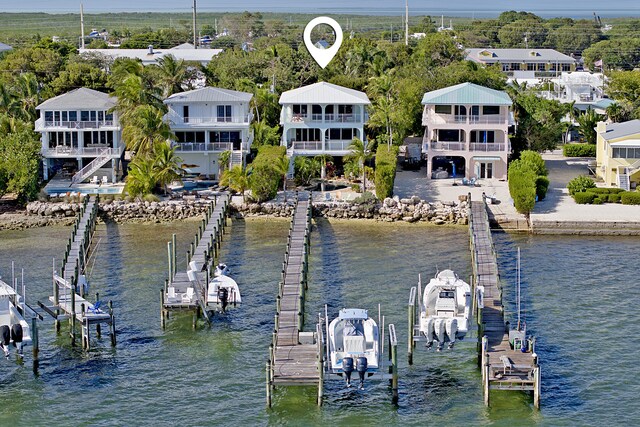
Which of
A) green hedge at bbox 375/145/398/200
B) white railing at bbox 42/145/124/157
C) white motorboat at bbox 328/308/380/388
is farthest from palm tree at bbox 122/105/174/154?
white motorboat at bbox 328/308/380/388

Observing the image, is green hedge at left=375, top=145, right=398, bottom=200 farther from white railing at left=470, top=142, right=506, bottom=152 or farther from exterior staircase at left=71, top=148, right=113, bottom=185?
exterior staircase at left=71, top=148, right=113, bottom=185

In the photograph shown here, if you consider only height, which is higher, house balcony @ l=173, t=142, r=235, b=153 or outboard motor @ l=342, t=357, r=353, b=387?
house balcony @ l=173, t=142, r=235, b=153

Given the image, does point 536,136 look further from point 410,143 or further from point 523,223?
point 523,223

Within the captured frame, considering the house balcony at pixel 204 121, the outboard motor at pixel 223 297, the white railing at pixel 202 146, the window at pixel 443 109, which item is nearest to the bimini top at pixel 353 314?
the outboard motor at pixel 223 297

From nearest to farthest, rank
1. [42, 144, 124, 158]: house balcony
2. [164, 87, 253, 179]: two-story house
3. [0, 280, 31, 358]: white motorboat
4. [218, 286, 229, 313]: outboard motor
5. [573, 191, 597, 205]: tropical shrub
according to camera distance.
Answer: [0, 280, 31, 358]: white motorboat → [218, 286, 229, 313]: outboard motor → [573, 191, 597, 205]: tropical shrub → [42, 144, 124, 158]: house balcony → [164, 87, 253, 179]: two-story house

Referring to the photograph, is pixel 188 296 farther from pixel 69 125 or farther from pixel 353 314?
pixel 69 125

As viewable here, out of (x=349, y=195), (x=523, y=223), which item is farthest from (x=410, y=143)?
(x=523, y=223)

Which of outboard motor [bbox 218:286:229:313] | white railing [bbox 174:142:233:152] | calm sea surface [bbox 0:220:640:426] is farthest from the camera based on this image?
white railing [bbox 174:142:233:152]
